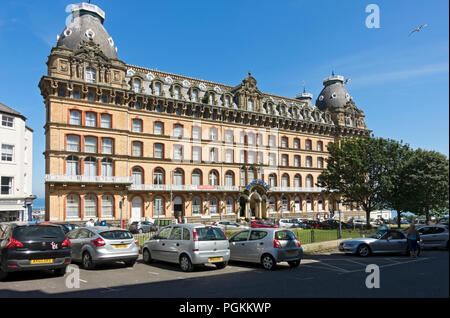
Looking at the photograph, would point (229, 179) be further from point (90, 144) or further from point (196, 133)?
point (90, 144)

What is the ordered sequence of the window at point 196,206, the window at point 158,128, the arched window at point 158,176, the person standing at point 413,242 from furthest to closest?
1. the window at point 196,206
2. the window at point 158,128
3. the arched window at point 158,176
4. the person standing at point 413,242

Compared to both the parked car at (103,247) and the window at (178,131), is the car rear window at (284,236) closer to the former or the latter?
the parked car at (103,247)

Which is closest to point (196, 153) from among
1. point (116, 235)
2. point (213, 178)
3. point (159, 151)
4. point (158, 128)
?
point (213, 178)

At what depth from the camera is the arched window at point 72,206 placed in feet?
127

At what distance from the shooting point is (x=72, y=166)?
39594 mm

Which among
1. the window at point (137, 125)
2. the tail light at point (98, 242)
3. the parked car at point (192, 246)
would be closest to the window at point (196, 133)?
the window at point (137, 125)

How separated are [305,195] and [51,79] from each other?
41675mm

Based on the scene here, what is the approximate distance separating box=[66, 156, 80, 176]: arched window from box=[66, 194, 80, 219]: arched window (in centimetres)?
257

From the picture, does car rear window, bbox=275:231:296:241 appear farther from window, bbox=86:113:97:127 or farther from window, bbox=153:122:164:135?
window, bbox=153:122:164:135

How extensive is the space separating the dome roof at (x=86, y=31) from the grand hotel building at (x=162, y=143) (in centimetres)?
14

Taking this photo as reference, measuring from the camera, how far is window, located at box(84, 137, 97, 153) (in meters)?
40.6

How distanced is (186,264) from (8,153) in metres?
29.8

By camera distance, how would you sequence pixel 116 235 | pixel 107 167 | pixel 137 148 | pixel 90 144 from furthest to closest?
pixel 137 148, pixel 107 167, pixel 90 144, pixel 116 235

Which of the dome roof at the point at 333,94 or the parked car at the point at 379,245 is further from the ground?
the dome roof at the point at 333,94
